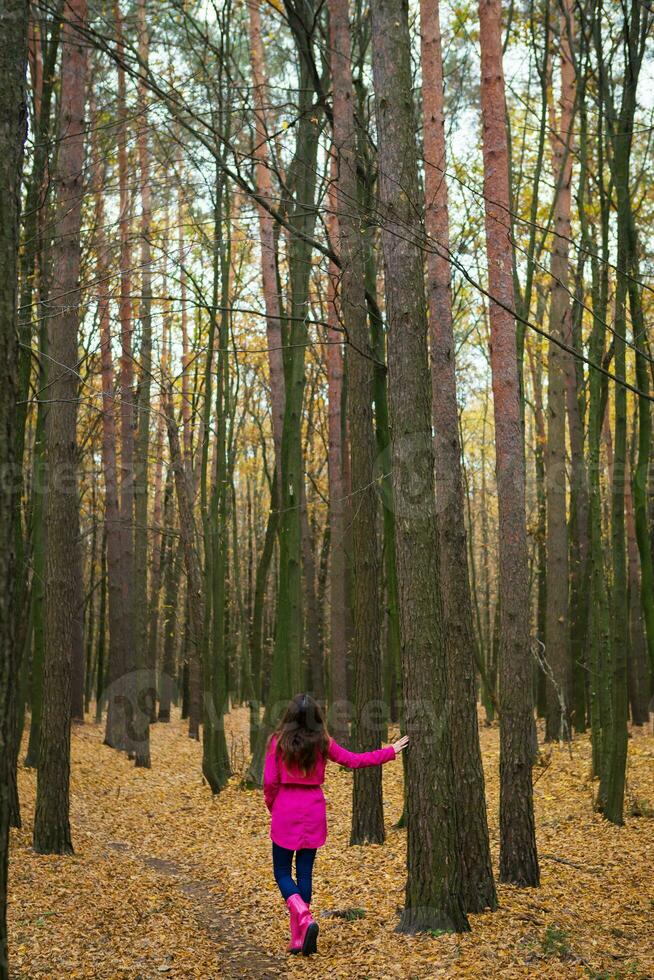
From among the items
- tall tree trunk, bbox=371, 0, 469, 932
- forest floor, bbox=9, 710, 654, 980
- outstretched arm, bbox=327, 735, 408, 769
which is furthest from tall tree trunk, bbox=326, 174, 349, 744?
outstretched arm, bbox=327, 735, 408, 769

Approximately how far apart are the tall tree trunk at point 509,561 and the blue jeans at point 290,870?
1901mm

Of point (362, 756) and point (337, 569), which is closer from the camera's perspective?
point (362, 756)

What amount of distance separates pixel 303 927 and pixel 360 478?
162 inches

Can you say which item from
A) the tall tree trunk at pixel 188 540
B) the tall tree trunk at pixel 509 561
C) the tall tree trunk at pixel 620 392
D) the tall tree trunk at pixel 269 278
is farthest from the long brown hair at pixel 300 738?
the tall tree trunk at pixel 188 540

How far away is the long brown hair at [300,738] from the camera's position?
17.2ft

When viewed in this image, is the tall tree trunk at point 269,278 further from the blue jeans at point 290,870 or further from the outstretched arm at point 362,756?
the blue jeans at point 290,870

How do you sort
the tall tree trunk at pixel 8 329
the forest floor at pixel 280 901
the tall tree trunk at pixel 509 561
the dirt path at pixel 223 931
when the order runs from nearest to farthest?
the tall tree trunk at pixel 8 329 → the forest floor at pixel 280 901 → the dirt path at pixel 223 931 → the tall tree trunk at pixel 509 561

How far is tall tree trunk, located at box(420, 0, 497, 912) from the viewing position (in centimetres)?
600

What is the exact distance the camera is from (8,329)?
11.1 ft

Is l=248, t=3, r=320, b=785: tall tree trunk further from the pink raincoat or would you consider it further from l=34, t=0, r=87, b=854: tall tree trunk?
the pink raincoat

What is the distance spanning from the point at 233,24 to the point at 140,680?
37.4 ft

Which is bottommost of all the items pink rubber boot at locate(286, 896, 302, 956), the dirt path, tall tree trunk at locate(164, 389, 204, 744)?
the dirt path

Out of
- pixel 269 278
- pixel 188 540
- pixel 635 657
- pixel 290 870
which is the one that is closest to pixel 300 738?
pixel 290 870

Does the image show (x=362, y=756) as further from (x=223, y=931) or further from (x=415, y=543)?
(x=223, y=931)
